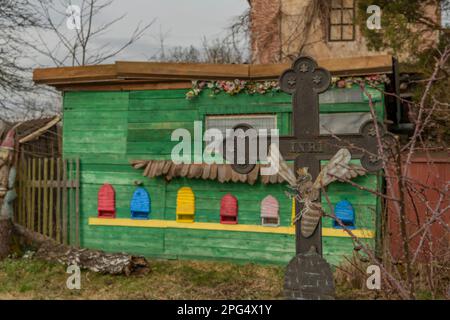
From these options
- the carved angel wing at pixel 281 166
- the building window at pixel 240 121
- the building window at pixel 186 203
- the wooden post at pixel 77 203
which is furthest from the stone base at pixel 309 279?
the wooden post at pixel 77 203

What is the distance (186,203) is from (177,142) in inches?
36.6

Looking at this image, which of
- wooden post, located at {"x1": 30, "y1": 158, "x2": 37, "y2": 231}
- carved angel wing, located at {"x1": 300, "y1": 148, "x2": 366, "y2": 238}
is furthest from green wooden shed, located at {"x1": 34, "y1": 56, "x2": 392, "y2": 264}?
carved angel wing, located at {"x1": 300, "y1": 148, "x2": 366, "y2": 238}

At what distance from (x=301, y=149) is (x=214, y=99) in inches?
125

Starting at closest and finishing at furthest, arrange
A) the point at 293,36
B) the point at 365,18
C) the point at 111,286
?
the point at 111,286 < the point at 365,18 < the point at 293,36

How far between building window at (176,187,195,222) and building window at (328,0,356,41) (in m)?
11.7

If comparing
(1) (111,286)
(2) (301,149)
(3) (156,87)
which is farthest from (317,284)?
(3) (156,87)

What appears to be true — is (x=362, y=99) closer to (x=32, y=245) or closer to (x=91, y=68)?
(x=91, y=68)

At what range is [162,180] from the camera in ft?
25.1

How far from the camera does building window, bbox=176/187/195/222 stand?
7.54m

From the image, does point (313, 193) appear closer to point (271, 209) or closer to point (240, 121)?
point (271, 209)

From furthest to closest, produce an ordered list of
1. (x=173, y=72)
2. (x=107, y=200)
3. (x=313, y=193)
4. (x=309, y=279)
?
(x=107, y=200), (x=173, y=72), (x=313, y=193), (x=309, y=279)

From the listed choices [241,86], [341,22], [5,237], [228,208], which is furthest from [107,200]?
[341,22]

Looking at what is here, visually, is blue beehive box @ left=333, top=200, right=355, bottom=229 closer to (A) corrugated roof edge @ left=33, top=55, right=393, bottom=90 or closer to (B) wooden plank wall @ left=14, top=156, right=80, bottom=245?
(A) corrugated roof edge @ left=33, top=55, right=393, bottom=90

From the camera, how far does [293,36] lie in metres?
17.6
